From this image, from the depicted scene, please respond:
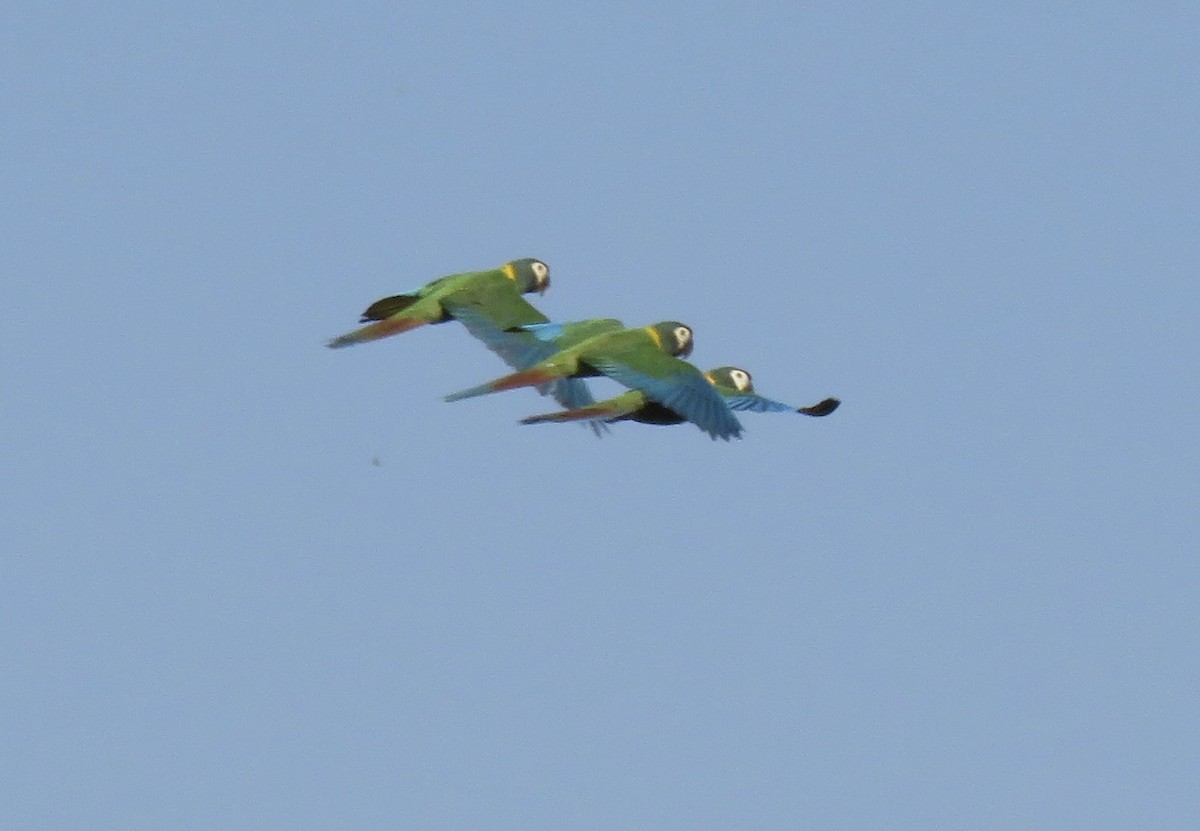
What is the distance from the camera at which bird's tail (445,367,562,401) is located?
22.2 m

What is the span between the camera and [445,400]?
21891mm

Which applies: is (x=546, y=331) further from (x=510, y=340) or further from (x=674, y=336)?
(x=674, y=336)

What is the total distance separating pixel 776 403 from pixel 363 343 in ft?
15.5

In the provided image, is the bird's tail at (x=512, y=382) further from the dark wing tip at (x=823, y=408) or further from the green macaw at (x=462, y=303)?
the dark wing tip at (x=823, y=408)

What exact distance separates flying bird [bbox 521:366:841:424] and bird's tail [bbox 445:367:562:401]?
1.27ft

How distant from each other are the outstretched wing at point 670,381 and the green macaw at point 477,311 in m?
1.14

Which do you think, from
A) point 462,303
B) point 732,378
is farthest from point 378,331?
point 732,378

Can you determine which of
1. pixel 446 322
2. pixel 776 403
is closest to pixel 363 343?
pixel 446 322

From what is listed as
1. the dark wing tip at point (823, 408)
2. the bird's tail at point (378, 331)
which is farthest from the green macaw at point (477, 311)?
the dark wing tip at point (823, 408)

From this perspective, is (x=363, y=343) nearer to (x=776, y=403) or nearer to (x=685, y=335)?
(x=685, y=335)

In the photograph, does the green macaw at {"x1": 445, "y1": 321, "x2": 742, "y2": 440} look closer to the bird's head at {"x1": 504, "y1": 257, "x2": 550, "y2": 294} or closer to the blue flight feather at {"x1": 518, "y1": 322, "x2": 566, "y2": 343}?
the blue flight feather at {"x1": 518, "y1": 322, "x2": 566, "y2": 343}

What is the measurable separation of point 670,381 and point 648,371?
227 millimetres

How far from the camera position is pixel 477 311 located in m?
24.1

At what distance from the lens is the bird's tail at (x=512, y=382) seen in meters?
22.2
